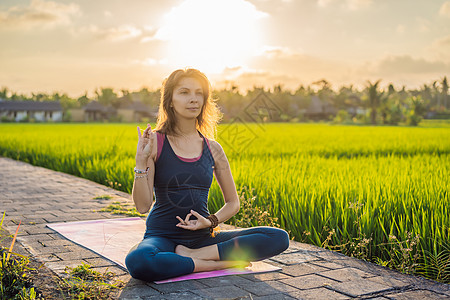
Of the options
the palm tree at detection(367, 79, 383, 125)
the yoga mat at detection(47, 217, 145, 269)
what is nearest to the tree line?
the palm tree at detection(367, 79, 383, 125)

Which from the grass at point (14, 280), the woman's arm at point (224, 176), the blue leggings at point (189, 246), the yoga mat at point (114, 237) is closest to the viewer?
the grass at point (14, 280)

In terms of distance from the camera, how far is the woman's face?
10.6 feet

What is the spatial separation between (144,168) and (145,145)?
138 mm

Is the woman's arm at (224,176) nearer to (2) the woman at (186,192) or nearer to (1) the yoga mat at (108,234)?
(2) the woman at (186,192)

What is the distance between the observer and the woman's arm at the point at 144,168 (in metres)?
3.04

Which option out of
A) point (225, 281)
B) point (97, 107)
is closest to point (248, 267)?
point (225, 281)

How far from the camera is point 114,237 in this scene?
13.4ft

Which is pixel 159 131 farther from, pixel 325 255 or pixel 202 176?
pixel 325 255

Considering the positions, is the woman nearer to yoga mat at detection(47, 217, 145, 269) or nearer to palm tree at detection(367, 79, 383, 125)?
yoga mat at detection(47, 217, 145, 269)

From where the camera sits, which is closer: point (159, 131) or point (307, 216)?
point (159, 131)

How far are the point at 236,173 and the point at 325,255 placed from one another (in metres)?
3.06

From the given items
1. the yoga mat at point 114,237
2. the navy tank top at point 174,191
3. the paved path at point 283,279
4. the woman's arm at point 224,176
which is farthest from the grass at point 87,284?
the woman's arm at point 224,176

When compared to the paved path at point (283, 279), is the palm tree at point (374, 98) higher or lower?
higher

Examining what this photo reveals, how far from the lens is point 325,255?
360cm
